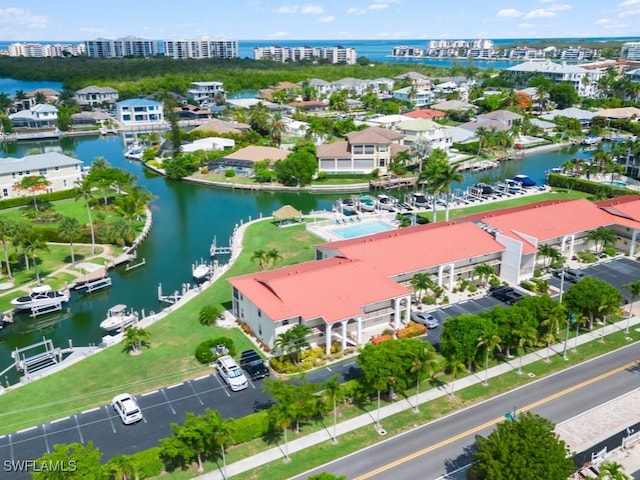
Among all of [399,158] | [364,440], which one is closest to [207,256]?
[364,440]

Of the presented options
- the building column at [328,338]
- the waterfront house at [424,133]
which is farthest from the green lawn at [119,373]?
the waterfront house at [424,133]

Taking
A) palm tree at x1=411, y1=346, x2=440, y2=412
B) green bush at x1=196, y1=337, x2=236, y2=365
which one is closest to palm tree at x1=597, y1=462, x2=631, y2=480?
palm tree at x1=411, y1=346, x2=440, y2=412

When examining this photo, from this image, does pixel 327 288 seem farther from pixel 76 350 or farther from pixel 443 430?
pixel 76 350

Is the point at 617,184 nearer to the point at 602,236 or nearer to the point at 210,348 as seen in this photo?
the point at 602,236

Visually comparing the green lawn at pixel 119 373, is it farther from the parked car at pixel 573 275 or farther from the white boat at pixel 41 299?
the parked car at pixel 573 275

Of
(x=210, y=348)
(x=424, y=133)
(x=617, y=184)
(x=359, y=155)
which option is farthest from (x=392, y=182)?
(x=210, y=348)
